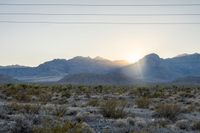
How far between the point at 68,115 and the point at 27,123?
737 cm

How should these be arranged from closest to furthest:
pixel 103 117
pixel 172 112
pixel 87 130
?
pixel 87 130, pixel 103 117, pixel 172 112

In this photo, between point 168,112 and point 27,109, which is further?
point 168,112

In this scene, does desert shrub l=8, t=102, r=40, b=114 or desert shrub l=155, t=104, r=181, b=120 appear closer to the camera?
desert shrub l=8, t=102, r=40, b=114

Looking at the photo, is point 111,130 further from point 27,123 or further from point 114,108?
point 114,108

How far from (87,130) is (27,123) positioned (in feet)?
7.52

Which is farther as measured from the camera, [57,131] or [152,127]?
[152,127]

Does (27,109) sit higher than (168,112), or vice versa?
(27,109)

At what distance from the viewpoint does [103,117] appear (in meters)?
24.4

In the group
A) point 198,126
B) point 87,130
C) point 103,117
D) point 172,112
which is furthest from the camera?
point 172,112

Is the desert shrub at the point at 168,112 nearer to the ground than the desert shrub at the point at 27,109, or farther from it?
nearer to the ground

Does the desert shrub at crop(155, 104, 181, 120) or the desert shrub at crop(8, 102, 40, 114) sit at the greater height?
the desert shrub at crop(8, 102, 40, 114)

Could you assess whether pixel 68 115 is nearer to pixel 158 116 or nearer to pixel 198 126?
pixel 158 116

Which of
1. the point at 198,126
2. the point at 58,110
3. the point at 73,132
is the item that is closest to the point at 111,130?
the point at 73,132

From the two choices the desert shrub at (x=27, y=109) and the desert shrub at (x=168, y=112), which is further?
the desert shrub at (x=168, y=112)
